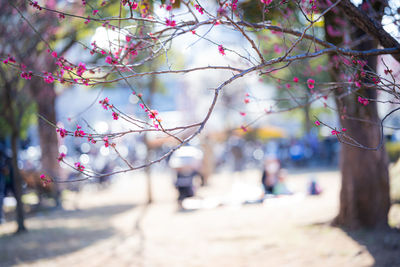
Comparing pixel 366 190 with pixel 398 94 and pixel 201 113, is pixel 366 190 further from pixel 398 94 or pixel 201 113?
pixel 201 113

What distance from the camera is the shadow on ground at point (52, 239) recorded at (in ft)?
22.0

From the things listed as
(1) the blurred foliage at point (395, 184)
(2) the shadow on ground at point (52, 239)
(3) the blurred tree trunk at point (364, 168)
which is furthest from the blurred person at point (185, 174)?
(3) the blurred tree trunk at point (364, 168)

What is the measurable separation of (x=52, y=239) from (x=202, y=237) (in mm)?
2655

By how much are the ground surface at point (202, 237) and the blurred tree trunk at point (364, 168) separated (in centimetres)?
30

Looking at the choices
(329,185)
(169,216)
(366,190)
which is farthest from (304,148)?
(366,190)

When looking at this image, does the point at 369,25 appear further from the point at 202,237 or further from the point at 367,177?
the point at 202,237

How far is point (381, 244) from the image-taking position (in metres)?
5.84

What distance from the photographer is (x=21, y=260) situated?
21.1ft

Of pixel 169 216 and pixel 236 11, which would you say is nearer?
pixel 236 11

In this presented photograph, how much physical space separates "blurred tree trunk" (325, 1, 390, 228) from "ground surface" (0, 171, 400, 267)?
0.99 feet

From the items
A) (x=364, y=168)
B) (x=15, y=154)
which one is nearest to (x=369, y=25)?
(x=364, y=168)

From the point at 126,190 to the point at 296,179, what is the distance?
20.3 feet

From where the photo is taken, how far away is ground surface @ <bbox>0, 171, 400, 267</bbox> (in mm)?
5914

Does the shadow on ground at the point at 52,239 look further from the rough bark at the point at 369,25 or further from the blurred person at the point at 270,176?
the rough bark at the point at 369,25
